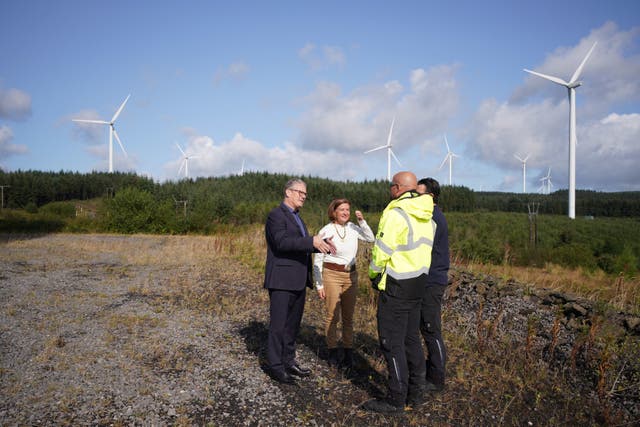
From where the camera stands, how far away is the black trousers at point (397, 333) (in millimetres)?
3875

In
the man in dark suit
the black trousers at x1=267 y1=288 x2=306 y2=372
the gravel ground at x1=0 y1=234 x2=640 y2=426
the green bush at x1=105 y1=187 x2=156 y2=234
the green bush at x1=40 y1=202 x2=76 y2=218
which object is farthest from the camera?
the green bush at x1=40 y1=202 x2=76 y2=218

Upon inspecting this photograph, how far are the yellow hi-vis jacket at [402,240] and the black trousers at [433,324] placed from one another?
2.06 feet

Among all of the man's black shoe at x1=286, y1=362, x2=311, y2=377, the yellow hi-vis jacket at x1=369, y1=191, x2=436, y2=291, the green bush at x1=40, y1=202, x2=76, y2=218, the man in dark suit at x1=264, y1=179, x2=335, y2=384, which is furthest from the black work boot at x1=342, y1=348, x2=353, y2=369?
the green bush at x1=40, y1=202, x2=76, y2=218

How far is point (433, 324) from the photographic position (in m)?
4.43

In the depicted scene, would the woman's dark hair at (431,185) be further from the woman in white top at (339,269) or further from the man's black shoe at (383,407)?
the man's black shoe at (383,407)

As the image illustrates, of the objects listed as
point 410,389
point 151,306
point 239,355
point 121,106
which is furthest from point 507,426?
point 121,106

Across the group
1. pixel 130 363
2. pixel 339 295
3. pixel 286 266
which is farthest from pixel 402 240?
pixel 130 363

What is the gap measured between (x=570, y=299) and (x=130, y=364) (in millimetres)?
6992

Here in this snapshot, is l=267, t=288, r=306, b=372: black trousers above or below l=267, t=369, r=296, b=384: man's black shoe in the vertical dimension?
above

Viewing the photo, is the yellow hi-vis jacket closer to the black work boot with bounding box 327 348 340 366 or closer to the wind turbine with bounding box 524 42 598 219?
the black work boot with bounding box 327 348 340 366

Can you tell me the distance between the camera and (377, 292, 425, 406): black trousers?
3875 mm

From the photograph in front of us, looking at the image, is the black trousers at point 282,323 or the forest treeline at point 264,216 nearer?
the black trousers at point 282,323

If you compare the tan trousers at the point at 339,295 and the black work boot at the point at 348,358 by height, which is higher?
the tan trousers at the point at 339,295

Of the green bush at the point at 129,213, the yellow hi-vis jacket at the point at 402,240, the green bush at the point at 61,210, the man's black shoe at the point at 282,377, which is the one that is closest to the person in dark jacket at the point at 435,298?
the yellow hi-vis jacket at the point at 402,240
